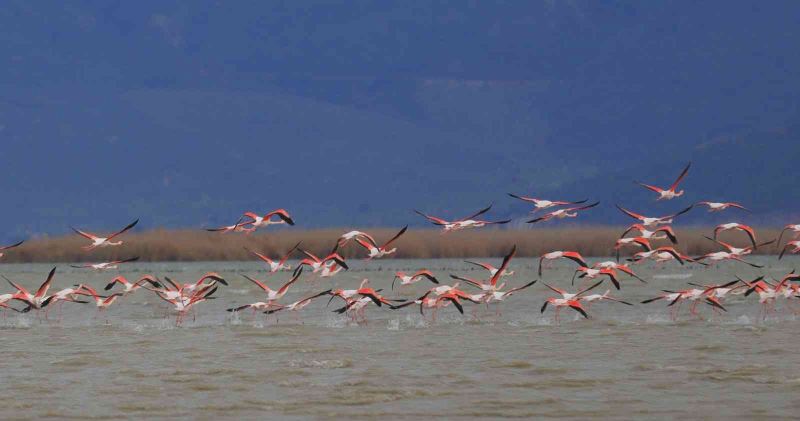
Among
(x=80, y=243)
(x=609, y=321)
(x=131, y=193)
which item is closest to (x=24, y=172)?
(x=131, y=193)

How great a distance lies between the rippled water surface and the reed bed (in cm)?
2425

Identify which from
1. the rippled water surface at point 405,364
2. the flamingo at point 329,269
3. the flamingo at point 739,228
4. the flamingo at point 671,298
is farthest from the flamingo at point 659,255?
the flamingo at point 329,269

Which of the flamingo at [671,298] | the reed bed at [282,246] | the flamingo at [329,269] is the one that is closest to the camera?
the flamingo at [671,298]

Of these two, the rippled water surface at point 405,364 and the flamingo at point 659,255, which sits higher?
the flamingo at point 659,255

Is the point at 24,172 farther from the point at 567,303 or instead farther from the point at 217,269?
the point at 567,303

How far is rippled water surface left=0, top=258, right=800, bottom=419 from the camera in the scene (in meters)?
18.9

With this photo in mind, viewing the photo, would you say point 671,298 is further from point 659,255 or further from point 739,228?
point 739,228

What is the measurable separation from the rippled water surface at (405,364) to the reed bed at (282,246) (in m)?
24.2

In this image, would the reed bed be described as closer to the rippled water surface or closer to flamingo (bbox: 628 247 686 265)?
the rippled water surface

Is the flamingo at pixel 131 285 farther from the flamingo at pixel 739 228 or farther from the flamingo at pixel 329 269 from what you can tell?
the flamingo at pixel 739 228

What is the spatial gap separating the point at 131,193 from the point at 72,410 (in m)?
171

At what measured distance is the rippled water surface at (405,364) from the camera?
18.9m

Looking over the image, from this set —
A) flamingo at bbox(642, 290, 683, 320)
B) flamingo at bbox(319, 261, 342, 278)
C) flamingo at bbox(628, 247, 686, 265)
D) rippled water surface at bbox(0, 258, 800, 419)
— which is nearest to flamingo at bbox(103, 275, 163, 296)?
rippled water surface at bbox(0, 258, 800, 419)

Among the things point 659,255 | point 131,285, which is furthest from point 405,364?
point 131,285
